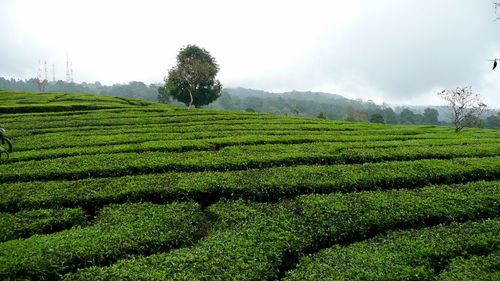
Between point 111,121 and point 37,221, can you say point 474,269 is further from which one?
point 111,121

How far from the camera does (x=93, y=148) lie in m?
17.2

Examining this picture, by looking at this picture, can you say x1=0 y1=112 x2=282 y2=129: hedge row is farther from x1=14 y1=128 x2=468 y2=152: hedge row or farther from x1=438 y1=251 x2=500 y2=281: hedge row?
x1=438 y1=251 x2=500 y2=281: hedge row

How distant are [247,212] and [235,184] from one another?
194 cm

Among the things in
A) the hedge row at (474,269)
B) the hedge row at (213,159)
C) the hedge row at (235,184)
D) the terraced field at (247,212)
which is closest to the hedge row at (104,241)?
the terraced field at (247,212)

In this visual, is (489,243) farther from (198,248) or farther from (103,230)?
(103,230)

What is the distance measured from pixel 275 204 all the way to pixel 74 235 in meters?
5.36

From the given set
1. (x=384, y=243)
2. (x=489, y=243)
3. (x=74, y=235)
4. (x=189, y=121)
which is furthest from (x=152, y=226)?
(x=189, y=121)

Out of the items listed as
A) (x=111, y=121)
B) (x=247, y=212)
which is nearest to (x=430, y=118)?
(x=111, y=121)

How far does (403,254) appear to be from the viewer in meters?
7.79

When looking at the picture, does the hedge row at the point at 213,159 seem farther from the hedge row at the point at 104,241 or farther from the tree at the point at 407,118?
the tree at the point at 407,118

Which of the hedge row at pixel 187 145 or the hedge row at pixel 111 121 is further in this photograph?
the hedge row at pixel 111 121

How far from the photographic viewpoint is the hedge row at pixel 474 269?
6941 mm

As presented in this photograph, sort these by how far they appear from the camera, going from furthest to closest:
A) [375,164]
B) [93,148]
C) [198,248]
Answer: [93,148], [375,164], [198,248]

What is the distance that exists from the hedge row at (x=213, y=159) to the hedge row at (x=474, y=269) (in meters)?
7.77
